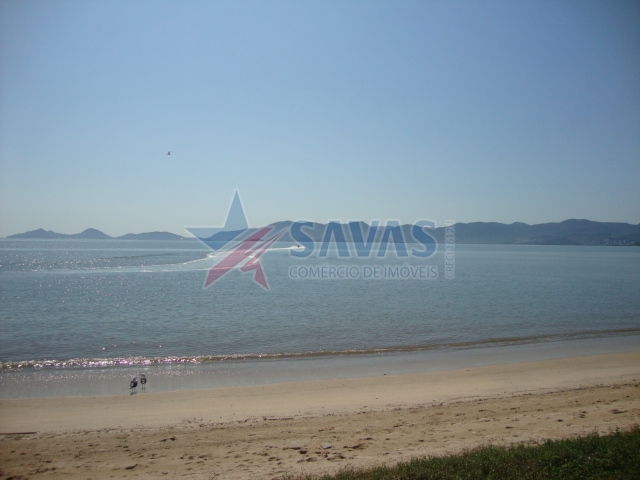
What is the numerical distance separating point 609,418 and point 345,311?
17932 millimetres

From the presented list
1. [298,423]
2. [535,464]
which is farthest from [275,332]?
[535,464]

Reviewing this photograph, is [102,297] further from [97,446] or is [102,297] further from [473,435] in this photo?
[473,435]

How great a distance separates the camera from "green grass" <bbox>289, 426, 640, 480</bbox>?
497 cm

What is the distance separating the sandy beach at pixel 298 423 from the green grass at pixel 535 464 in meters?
0.93

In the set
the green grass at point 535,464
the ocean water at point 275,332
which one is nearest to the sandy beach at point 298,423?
the green grass at point 535,464

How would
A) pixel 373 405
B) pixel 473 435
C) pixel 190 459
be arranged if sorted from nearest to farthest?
pixel 190 459 < pixel 473 435 < pixel 373 405

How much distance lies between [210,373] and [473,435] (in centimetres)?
872

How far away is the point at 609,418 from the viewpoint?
8.12 m

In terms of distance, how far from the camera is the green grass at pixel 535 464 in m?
4.97

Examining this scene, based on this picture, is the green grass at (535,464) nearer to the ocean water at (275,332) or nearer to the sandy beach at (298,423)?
the sandy beach at (298,423)

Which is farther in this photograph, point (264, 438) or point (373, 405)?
point (373, 405)

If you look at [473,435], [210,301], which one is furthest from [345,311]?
[473,435]

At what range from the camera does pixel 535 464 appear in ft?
17.3

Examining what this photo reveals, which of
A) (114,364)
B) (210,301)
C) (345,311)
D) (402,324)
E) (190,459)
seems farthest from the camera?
(210,301)
